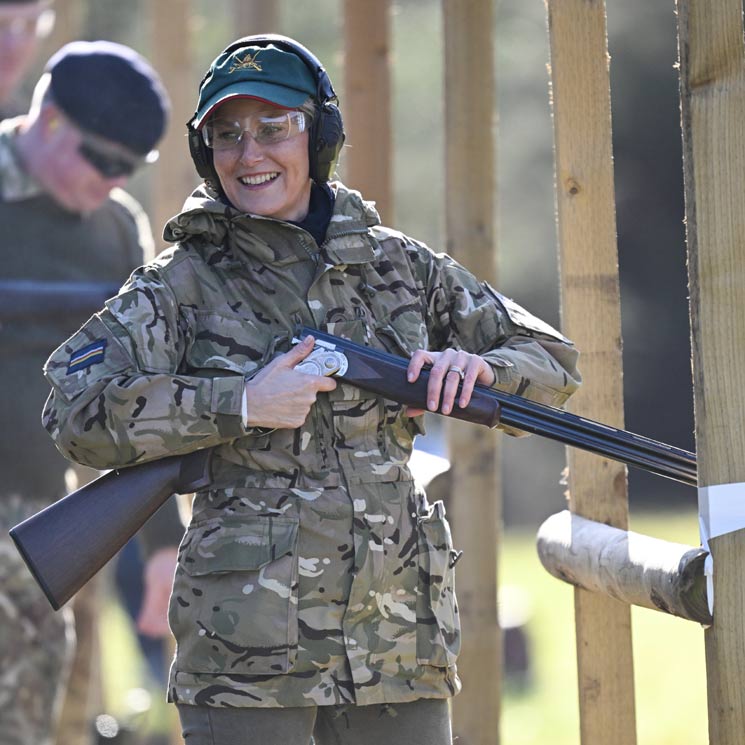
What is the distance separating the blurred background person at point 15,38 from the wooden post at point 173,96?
0.52 meters

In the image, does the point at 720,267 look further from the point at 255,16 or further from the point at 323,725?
the point at 255,16

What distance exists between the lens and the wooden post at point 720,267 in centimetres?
267

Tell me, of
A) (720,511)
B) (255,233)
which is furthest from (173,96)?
(720,511)

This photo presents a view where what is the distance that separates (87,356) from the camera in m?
2.79

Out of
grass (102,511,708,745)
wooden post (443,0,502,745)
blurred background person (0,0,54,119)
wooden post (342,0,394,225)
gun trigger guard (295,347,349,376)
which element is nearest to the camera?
gun trigger guard (295,347,349,376)

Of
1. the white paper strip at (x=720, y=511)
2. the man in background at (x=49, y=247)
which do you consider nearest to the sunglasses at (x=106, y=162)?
the man in background at (x=49, y=247)

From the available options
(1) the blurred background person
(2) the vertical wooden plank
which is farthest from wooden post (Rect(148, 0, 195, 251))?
(1) the blurred background person

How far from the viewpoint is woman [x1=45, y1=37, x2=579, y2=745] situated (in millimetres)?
2713

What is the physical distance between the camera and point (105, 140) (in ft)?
16.9

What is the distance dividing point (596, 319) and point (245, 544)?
1.11 m

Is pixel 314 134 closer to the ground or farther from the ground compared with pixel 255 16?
closer to the ground

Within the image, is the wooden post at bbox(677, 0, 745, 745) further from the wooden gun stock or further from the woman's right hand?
the wooden gun stock

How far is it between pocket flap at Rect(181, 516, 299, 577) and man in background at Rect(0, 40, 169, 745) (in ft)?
7.79

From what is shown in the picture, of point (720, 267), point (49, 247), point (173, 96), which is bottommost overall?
point (720, 267)
